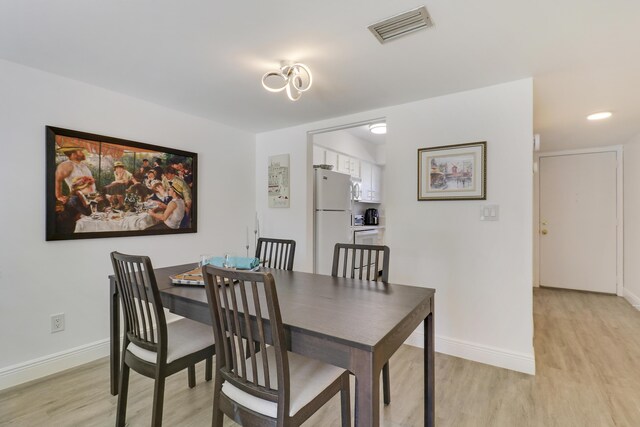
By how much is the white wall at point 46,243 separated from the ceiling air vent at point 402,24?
216 cm

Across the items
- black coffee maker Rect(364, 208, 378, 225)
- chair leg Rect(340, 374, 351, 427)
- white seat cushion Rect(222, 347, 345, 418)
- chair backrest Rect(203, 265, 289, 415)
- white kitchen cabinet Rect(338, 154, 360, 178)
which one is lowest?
chair leg Rect(340, 374, 351, 427)

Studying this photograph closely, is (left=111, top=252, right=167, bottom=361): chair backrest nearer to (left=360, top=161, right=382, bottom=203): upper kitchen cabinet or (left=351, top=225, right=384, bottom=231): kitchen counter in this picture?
(left=351, top=225, right=384, bottom=231): kitchen counter

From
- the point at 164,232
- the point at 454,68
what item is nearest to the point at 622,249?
the point at 454,68

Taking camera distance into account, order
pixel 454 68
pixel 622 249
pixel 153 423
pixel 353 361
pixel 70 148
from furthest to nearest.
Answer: pixel 622 249 < pixel 70 148 < pixel 454 68 < pixel 153 423 < pixel 353 361

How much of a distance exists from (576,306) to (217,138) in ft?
15.5

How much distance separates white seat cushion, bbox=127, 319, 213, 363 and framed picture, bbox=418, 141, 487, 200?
1966 millimetres

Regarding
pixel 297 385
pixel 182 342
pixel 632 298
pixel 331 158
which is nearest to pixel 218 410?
pixel 297 385

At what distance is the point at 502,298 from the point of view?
235cm

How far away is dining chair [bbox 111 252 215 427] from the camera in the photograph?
144 cm

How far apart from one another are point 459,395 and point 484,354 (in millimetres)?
593

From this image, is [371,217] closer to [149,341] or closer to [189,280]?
[189,280]

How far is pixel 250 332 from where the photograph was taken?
1.14 meters

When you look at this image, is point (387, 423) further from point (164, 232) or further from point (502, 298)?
A: point (164, 232)

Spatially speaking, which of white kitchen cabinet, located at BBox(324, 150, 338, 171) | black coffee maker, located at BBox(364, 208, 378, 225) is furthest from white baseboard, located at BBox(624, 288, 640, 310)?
white kitchen cabinet, located at BBox(324, 150, 338, 171)
